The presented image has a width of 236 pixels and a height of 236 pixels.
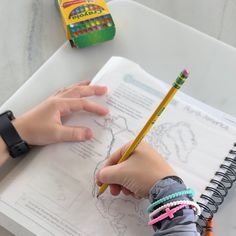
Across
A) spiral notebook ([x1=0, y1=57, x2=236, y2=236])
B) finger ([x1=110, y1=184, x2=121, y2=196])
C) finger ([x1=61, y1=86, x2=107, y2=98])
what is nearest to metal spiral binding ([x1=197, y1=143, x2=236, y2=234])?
spiral notebook ([x1=0, y1=57, x2=236, y2=236])

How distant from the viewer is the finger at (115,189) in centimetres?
62

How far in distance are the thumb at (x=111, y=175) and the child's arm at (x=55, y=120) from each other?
0.07 meters

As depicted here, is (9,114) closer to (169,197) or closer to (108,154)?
(108,154)

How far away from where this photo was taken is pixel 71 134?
662 mm

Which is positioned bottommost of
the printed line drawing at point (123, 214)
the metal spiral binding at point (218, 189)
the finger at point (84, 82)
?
the metal spiral binding at point (218, 189)

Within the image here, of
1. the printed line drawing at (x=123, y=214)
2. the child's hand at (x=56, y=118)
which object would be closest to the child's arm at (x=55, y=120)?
the child's hand at (x=56, y=118)

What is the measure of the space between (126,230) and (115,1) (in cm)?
43

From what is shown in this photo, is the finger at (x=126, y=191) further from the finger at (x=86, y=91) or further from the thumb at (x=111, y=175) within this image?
the finger at (x=86, y=91)

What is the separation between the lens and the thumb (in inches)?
24.0

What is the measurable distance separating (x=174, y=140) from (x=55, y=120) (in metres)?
0.18

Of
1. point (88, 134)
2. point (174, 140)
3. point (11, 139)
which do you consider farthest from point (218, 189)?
point (11, 139)

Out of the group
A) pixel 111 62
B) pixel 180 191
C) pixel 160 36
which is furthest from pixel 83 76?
pixel 180 191

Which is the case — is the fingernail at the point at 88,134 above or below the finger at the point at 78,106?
below

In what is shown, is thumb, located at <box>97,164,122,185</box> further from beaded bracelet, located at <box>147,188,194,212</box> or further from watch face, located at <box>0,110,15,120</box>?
watch face, located at <box>0,110,15,120</box>
